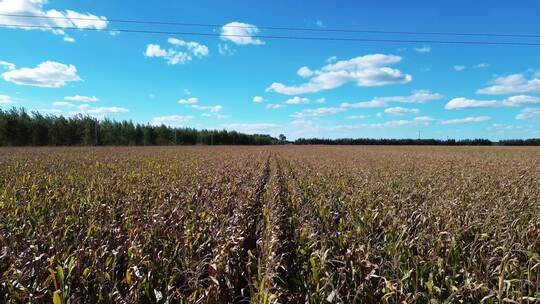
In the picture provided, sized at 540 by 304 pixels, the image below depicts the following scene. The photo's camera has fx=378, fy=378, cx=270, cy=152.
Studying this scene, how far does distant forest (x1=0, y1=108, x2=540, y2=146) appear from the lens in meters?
72.9

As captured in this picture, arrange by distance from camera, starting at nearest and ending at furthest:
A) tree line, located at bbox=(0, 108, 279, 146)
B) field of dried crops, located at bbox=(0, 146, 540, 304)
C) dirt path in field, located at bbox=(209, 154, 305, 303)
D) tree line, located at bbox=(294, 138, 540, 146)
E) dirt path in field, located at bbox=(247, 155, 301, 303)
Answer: field of dried crops, located at bbox=(0, 146, 540, 304) → dirt path in field, located at bbox=(247, 155, 301, 303) → dirt path in field, located at bbox=(209, 154, 305, 303) → tree line, located at bbox=(0, 108, 279, 146) → tree line, located at bbox=(294, 138, 540, 146)

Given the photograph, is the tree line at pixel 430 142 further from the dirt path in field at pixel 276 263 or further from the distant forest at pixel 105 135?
the dirt path in field at pixel 276 263

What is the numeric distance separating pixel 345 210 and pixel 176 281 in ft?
12.9

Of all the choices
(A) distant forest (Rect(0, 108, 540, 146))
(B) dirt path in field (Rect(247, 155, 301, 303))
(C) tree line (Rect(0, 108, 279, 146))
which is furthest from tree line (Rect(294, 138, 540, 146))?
(B) dirt path in field (Rect(247, 155, 301, 303))

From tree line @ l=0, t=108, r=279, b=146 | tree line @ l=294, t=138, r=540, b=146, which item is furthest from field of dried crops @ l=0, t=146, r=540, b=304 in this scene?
tree line @ l=294, t=138, r=540, b=146

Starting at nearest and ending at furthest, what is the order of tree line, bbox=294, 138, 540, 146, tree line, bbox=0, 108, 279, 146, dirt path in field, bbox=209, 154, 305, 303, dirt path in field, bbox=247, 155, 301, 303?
dirt path in field, bbox=247, 155, 301, 303, dirt path in field, bbox=209, 154, 305, 303, tree line, bbox=0, 108, 279, 146, tree line, bbox=294, 138, 540, 146

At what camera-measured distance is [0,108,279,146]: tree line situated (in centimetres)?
7206

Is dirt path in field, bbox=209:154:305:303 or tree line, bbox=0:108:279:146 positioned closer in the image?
dirt path in field, bbox=209:154:305:303

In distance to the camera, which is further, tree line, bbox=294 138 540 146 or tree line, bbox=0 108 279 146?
tree line, bbox=294 138 540 146

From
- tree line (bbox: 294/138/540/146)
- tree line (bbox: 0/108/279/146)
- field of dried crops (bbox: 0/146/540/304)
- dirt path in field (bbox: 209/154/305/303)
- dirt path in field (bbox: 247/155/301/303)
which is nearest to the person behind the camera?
field of dried crops (bbox: 0/146/540/304)

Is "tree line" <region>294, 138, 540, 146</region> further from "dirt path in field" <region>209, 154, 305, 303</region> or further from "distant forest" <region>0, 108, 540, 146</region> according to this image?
"dirt path in field" <region>209, 154, 305, 303</region>

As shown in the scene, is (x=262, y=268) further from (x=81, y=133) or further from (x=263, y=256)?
(x=81, y=133)

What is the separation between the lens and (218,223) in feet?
20.6

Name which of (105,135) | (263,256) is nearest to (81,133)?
(105,135)
